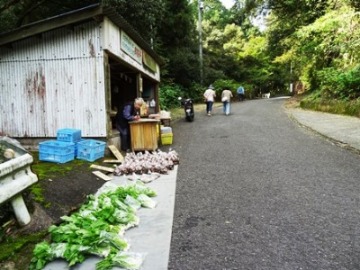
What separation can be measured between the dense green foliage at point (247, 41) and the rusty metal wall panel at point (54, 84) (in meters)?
7.33

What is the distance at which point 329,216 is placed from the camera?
4.82m

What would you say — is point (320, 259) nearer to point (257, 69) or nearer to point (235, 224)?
point (235, 224)

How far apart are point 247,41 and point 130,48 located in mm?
35493

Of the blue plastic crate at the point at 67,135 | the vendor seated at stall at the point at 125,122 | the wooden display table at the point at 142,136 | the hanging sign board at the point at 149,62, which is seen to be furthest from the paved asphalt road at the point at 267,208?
the hanging sign board at the point at 149,62

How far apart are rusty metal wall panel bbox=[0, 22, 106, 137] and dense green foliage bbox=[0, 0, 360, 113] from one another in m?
7.33

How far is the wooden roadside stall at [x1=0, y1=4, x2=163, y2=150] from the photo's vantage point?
8.76 metres

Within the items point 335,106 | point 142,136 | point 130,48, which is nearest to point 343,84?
point 335,106

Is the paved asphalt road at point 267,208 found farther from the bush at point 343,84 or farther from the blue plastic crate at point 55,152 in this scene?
the bush at point 343,84

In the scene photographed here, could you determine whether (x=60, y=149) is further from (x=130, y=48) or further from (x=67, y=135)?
(x=130, y=48)

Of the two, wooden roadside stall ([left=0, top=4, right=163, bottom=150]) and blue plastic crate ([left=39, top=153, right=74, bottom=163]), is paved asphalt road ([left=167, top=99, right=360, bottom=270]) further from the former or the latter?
wooden roadside stall ([left=0, top=4, right=163, bottom=150])

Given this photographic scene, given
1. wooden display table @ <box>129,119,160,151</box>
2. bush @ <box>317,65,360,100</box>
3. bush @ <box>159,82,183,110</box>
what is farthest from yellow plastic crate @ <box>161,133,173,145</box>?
bush @ <box>159,82,183,110</box>

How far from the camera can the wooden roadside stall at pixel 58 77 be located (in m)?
8.76

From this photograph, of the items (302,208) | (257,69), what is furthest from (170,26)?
(302,208)

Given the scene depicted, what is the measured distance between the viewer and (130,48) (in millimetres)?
11164
